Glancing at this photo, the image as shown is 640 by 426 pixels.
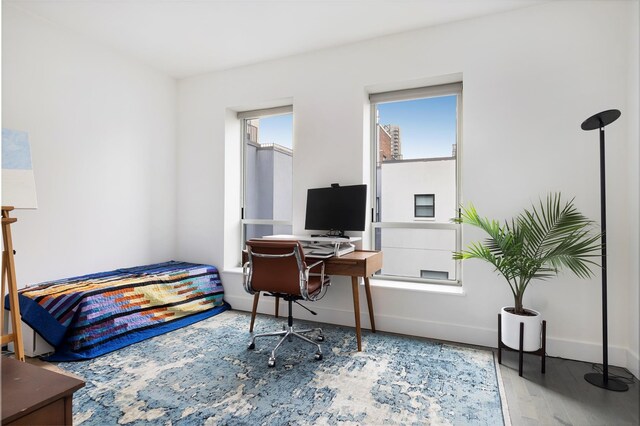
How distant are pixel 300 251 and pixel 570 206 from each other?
210cm

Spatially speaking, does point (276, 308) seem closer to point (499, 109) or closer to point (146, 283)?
point (146, 283)

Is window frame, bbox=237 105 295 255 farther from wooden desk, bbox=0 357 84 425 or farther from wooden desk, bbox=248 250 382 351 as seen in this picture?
wooden desk, bbox=0 357 84 425

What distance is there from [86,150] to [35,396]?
123 inches

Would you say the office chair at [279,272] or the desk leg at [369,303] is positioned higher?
the office chair at [279,272]

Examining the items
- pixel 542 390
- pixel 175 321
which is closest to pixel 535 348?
pixel 542 390

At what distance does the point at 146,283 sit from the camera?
11.5ft

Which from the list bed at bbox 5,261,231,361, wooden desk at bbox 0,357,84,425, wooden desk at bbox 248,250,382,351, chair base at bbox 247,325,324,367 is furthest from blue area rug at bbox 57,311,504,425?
wooden desk at bbox 0,357,84,425

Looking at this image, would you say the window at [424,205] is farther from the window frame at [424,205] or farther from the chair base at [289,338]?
the chair base at [289,338]

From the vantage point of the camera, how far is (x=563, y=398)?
230 centimetres

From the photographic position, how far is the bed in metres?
2.87

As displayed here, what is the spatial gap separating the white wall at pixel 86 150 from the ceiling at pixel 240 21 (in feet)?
0.99

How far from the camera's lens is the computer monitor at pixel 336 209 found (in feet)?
11.2

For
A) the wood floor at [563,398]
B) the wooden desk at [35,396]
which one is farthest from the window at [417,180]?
the wooden desk at [35,396]

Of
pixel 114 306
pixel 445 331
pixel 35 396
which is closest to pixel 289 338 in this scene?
pixel 445 331
